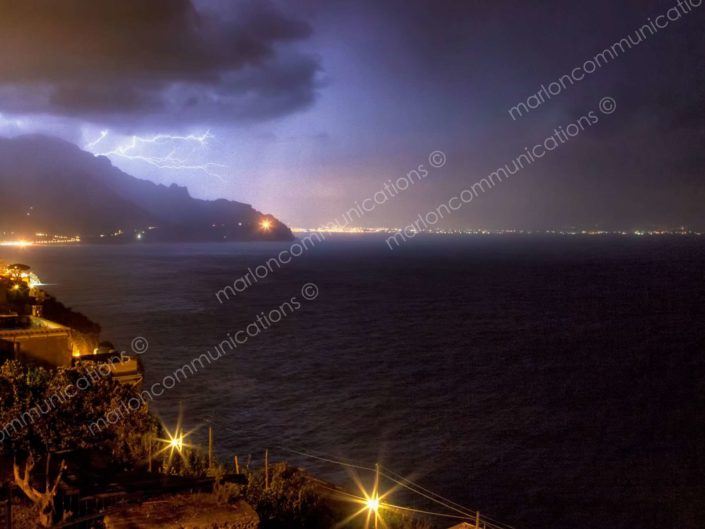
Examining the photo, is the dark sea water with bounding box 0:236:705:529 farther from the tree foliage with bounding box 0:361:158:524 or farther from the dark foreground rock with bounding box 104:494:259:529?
the dark foreground rock with bounding box 104:494:259:529

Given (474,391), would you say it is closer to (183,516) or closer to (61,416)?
(61,416)

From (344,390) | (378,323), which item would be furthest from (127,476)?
(378,323)

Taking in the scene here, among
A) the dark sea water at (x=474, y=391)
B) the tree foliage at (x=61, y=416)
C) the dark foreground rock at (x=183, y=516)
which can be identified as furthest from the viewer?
the dark sea water at (x=474, y=391)

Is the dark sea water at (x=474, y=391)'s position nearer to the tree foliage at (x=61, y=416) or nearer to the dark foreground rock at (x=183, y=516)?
the tree foliage at (x=61, y=416)

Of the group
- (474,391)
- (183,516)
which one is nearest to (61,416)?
(183,516)

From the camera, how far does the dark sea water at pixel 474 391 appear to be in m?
23.9

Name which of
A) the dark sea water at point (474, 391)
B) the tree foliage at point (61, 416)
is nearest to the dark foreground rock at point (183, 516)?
the tree foliage at point (61, 416)

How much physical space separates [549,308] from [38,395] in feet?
218

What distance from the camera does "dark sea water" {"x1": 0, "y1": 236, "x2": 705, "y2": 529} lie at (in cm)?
2386

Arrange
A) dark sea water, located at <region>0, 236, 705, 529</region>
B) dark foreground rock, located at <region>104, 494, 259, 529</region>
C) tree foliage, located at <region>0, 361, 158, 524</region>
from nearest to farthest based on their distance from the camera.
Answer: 1. dark foreground rock, located at <region>104, 494, 259, 529</region>
2. tree foliage, located at <region>0, 361, 158, 524</region>
3. dark sea water, located at <region>0, 236, 705, 529</region>

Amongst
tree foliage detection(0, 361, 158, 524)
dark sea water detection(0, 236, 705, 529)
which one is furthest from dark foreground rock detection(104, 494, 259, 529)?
dark sea water detection(0, 236, 705, 529)

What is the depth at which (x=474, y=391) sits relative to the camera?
119 ft

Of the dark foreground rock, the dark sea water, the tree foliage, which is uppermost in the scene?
the dark foreground rock

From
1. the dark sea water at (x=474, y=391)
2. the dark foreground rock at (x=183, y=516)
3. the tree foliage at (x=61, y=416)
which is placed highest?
the dark foreground rock at (x=183, y=516)
